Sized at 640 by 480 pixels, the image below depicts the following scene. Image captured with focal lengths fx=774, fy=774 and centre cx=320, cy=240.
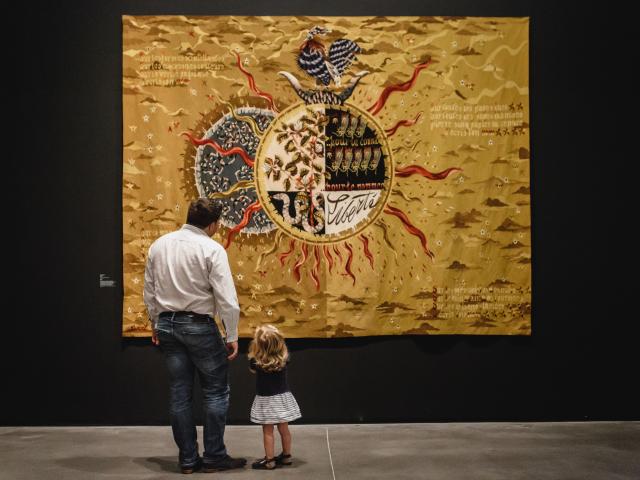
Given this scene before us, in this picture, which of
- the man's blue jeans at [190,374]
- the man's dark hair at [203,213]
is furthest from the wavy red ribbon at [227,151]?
the man's blue jeans at [190,374]

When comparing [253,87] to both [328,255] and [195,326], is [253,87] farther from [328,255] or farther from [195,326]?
[195,326]

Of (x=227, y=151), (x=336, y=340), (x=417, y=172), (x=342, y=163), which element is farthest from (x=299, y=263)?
(x=417, y=172)

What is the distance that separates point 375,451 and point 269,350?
106 centimetres

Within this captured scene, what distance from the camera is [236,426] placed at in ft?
18.2

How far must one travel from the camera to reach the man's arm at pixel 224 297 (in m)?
4.29

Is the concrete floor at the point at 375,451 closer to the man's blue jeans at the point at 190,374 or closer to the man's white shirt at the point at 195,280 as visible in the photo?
the man's blue jeans at the point at 190,374

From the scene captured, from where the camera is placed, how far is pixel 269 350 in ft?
14.3

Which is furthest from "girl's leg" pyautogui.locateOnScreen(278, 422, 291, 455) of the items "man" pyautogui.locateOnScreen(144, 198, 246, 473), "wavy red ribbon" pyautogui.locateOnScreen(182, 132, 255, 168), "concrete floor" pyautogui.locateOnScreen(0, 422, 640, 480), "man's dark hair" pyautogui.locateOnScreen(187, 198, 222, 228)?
"wavy red ribbon" pyautogui.locateOnScreen(182, 132, 255, 168)

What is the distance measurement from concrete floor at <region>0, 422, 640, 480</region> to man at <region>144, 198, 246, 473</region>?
0.24m

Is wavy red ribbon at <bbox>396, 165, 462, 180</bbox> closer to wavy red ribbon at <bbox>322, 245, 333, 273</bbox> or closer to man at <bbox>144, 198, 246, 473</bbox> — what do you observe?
wavy red ribbon at <bbox>322, 245, 333, 273</bbox>

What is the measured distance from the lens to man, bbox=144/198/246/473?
170 inches

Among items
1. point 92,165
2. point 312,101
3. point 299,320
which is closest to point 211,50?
point 312,101

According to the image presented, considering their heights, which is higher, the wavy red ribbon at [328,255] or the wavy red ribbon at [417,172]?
the wavy red ribbon at [417,172]

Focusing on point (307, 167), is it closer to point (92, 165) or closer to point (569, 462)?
point (92, 165)
